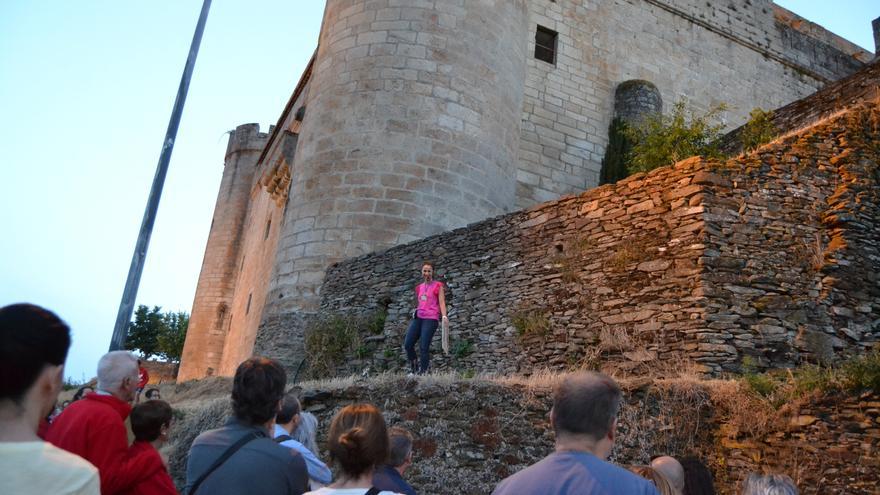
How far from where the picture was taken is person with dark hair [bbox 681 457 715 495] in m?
3.65

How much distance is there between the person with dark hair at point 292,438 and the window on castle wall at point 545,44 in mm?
13524

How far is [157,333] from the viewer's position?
3438cm

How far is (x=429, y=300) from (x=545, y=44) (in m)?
9.81

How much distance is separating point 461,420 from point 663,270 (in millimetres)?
3099

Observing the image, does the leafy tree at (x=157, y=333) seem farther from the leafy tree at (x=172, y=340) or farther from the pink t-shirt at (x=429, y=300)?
the pink t-shirt at (x=429, y=300)

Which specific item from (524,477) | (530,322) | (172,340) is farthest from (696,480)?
(172,340)

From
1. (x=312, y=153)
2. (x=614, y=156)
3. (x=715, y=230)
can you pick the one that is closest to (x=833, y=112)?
(x=715, y=230)

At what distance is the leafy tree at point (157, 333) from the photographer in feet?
105

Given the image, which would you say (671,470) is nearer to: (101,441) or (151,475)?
(151,475)

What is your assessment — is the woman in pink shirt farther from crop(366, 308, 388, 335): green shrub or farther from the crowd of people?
the crowd of people

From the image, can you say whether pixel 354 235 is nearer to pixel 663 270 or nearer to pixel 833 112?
pixel 663 270

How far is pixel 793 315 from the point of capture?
25.9ft

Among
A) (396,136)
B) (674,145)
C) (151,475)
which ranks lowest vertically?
(151,475)

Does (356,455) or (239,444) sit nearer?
(356,455)
